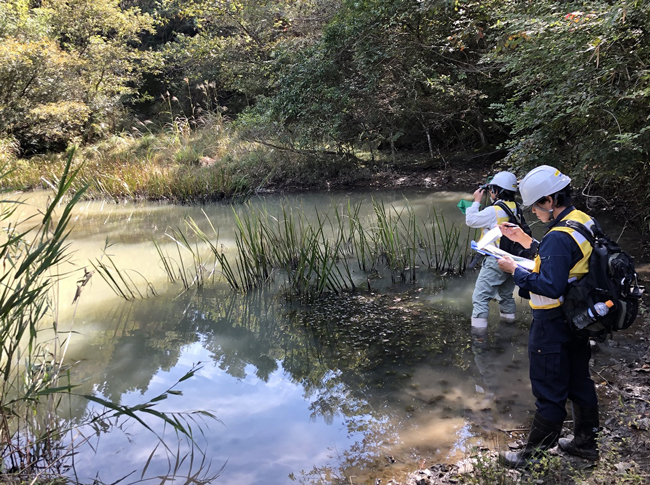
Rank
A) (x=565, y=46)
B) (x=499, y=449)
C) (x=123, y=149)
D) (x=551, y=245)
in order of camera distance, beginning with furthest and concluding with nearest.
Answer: (x=123, y=149), (x=565, y=46), (x=499, y=449), (x=551, y=245)

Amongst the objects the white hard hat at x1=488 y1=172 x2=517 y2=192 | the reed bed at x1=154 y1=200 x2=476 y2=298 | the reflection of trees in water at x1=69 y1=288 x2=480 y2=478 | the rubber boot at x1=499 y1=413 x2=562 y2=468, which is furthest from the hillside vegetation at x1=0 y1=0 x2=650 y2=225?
the rubber boot at x1=499 y1=413 x2=562 y2=468

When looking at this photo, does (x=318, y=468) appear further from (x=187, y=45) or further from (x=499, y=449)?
(x=187, y=45)

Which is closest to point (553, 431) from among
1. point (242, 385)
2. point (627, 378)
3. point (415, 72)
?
point (627, 378)

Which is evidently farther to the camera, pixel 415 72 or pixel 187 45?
pixel 187 45

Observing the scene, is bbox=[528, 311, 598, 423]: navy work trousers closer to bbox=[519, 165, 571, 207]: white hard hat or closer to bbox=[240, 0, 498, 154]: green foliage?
bbox=[519, 165, 571, 207]: white hard hat

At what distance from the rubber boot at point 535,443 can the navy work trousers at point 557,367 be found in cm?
4

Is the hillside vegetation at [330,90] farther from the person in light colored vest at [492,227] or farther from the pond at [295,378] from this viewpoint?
the pond at [295,378]

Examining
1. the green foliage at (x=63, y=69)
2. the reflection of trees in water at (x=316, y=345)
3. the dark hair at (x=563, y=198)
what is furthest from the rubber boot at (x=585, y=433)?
the green foliage at (x=63, y=69)

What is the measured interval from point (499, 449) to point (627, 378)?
1.23 meters

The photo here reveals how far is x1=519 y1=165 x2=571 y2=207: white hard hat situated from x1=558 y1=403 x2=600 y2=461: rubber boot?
1.09 m

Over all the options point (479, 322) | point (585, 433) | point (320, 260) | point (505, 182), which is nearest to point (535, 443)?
point (585, 433)

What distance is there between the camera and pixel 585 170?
510 cm

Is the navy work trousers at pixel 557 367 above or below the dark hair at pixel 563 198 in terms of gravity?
below

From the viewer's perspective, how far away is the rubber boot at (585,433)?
2.32 metres
